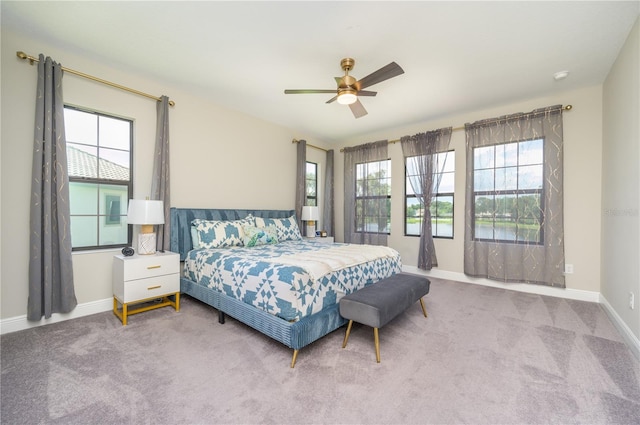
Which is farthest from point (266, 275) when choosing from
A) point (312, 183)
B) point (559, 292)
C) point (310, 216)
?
point (559, 292)

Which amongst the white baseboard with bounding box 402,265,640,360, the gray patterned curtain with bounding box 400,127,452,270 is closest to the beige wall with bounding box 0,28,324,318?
the gray patterned curtain with bounding box 400,127,452,270

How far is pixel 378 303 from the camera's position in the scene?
199 centimetres

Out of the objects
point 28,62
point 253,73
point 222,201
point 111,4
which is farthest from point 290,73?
point 28,62

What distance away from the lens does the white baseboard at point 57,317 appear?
2.34 m

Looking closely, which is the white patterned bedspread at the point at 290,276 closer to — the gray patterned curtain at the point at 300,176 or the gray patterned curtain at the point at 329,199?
the gray patterned curtain at the point at 300,176

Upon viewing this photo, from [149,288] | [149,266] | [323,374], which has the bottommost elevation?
[323,374]

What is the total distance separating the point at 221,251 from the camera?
9.90 ft

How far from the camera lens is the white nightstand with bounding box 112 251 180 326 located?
258 centimetres

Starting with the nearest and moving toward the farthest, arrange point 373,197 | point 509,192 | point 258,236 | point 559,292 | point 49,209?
point 49,209 < point 559,292 < point 258,236 < point 509,192 < point 373,197

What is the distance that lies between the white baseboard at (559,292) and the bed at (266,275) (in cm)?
166

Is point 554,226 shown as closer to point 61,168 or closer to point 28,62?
point 61,168

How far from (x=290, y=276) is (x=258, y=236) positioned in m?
1.75

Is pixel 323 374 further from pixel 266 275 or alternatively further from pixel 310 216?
pixel 310 216

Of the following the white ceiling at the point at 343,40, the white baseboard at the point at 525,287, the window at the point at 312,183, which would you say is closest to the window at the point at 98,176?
the white ceiling at the point at 343,40
